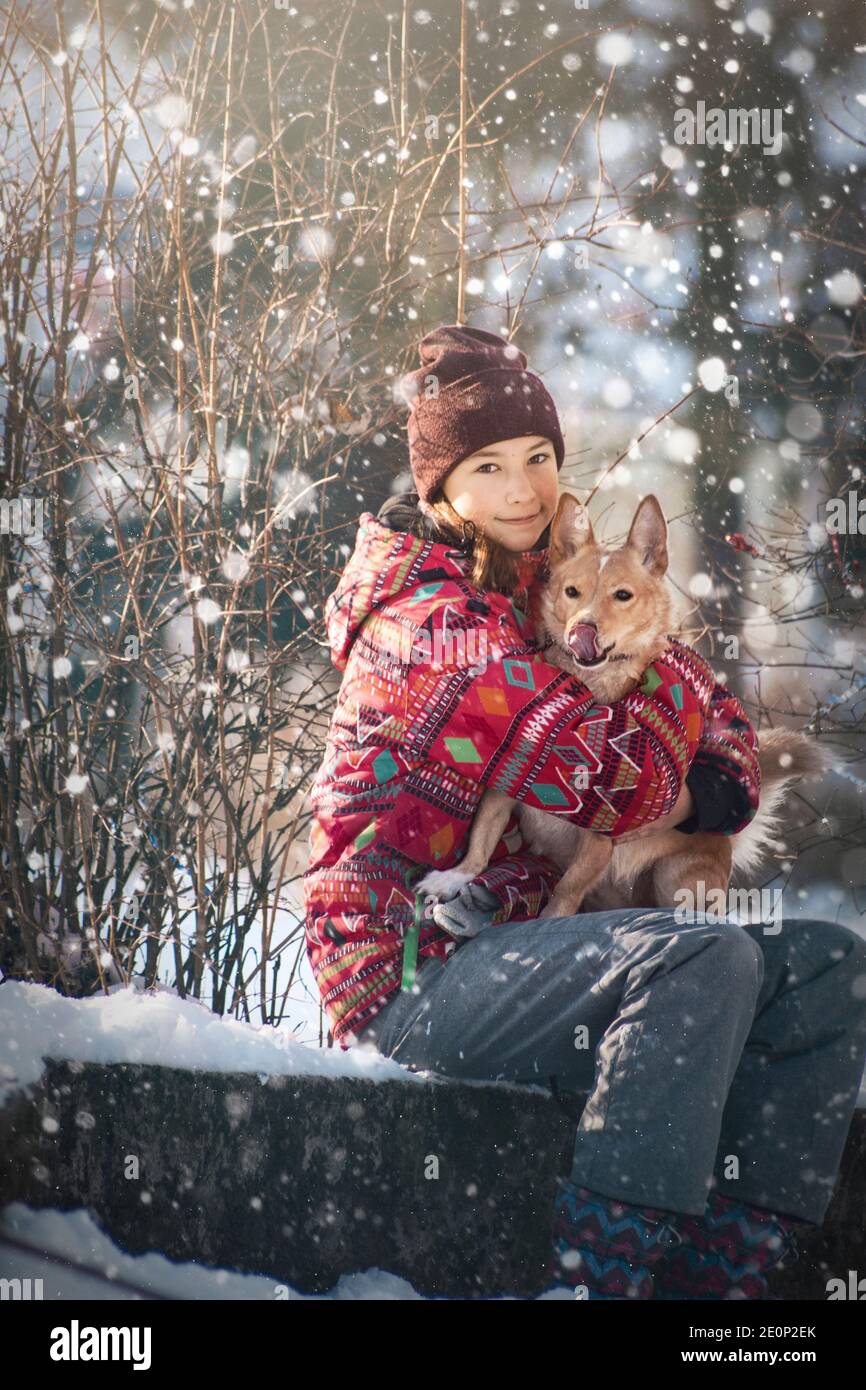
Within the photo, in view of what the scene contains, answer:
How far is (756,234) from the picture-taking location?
401 cm

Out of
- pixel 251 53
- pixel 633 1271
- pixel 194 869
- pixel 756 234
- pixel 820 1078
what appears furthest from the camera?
pixel 756 234

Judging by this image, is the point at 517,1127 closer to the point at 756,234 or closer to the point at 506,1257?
the point at 506,1257

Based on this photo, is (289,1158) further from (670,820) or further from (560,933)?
(670,820)

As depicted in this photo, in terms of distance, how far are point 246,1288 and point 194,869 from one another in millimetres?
1214

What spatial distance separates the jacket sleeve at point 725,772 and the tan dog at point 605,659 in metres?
0.17

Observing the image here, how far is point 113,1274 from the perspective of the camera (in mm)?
1755

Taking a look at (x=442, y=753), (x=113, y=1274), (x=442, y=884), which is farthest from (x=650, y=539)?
(x=113, y=1274)

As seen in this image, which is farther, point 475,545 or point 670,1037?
point 475,545

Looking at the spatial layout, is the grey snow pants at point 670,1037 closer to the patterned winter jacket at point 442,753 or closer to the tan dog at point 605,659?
the patterned winter jacket at point 442,753

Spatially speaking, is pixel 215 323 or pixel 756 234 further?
pixel 756 234

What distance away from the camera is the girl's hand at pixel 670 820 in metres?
1.97

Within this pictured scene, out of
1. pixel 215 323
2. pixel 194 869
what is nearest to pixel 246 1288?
pixel 194 869

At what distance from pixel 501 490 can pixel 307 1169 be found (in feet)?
4.09

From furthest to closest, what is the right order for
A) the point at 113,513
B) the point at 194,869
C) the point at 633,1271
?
the point at 194,869 → the point at 113,513 → the point at 633,1271
